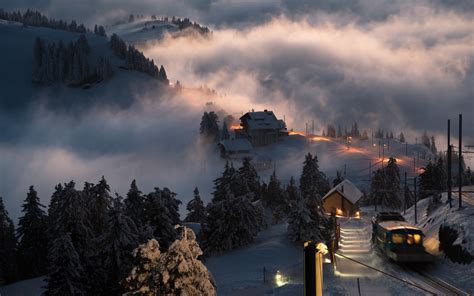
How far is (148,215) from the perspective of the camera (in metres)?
47.7

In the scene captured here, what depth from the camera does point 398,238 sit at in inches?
1277

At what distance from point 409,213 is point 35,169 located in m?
172

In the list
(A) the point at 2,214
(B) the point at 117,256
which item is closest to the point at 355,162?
(A) the point at 2,214

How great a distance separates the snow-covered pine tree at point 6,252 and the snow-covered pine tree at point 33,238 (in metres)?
1.15

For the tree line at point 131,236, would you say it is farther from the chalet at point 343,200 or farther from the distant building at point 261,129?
the distant building at point 261,129

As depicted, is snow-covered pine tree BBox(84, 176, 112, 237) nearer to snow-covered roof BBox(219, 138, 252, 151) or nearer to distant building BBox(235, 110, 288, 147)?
snow-covered roof BBox(219, 138, 252, 151)

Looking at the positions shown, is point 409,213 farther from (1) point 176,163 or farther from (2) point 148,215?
(1) point 176,163

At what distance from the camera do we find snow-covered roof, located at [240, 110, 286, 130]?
158 meters

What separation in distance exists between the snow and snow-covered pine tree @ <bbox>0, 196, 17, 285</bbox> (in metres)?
3.86

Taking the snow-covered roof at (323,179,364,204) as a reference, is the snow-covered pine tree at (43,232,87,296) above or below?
below

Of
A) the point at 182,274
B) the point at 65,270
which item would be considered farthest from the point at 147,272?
the point at 65,270

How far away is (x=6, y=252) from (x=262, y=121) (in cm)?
10545

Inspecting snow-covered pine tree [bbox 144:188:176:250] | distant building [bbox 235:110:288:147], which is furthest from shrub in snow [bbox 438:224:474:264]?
distant building [bbox 235:110:288:147]

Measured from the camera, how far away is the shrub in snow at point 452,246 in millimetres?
29453
